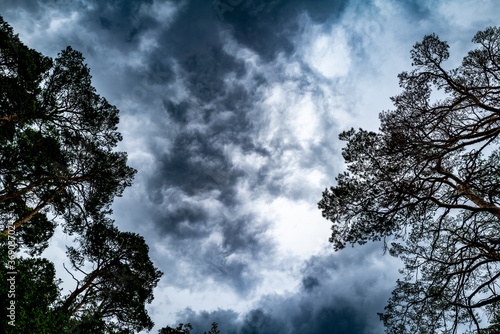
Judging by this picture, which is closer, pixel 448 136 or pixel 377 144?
pixel 448 136

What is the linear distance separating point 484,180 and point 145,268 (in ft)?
58.2

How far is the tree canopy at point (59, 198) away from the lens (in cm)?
808

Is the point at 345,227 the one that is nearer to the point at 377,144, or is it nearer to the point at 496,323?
the point at 377,144

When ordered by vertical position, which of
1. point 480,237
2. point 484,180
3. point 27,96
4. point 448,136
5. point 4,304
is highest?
point 448,136

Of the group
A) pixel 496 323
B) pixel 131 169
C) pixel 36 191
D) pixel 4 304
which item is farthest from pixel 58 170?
pixel 496 323

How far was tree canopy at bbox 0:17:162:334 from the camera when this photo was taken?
26.5 feet

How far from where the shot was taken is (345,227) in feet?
36.4

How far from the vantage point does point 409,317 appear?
9.61 metres

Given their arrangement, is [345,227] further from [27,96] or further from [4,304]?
[27,96]

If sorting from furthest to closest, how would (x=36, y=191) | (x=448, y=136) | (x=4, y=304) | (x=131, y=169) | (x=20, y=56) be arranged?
(x=131, y=169)
(x=36, y=191)
(x=448, y=136)
(x=20, y=56)
(x=4, y=304)

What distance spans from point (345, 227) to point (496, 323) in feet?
20.9

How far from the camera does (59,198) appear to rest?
11.7 meters

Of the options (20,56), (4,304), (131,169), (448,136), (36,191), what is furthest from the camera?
(131,169)

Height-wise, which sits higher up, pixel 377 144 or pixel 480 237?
pixel 377 144
